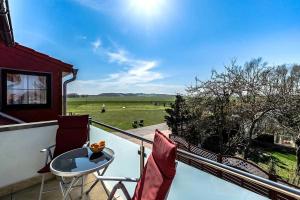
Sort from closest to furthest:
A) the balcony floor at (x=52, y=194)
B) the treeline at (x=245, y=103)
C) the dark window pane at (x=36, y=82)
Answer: the balcony floor at (x=52, y=194) → the dark window pane at (x=36, y=82) → the treeline at (x=245, y=103)

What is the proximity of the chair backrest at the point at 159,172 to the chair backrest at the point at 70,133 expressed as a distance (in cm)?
159

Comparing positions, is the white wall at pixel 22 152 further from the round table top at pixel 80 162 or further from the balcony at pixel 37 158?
the round table top at pixel 80 162

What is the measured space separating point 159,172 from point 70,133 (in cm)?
193

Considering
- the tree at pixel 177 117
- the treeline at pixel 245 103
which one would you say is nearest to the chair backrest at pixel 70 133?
the treeline at pixel 245 103

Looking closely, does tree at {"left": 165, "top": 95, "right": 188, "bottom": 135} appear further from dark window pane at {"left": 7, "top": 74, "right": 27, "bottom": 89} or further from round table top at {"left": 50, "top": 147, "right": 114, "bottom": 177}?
round table top at {"left": 50, "top": 147, "right": 114, "bottom": 177}

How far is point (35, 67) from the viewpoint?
545cm

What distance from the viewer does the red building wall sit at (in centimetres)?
503

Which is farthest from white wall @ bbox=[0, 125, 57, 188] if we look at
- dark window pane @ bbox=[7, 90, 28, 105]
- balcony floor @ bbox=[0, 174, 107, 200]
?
dark window pane @ bbox=[7, 90, 28, 105]

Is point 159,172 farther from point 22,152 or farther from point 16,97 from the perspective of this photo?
point 16,97

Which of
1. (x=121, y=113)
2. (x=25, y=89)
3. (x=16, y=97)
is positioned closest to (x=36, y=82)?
(x=25, y=89)

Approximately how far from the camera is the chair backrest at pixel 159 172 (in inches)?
59.1

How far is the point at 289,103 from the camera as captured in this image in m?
8.18

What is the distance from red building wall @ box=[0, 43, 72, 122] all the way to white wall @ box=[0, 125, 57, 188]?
2322 mm

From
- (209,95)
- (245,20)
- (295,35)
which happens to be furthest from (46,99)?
(295,35)
